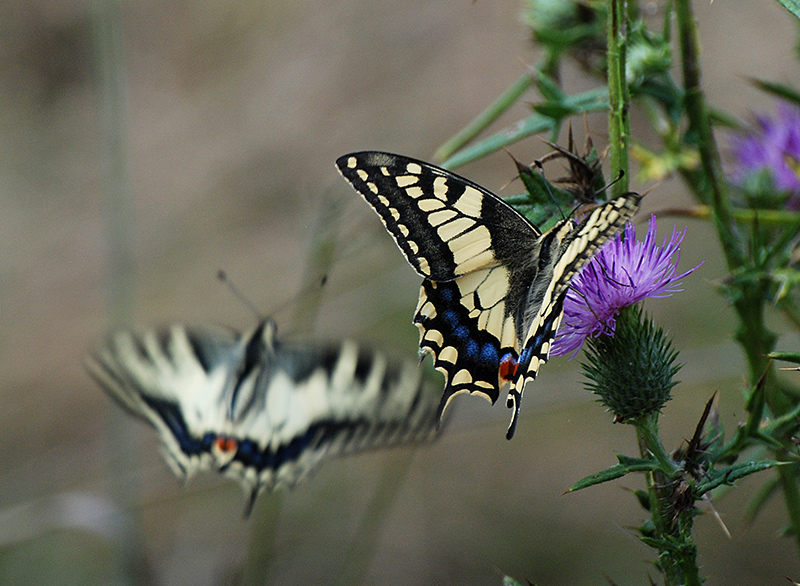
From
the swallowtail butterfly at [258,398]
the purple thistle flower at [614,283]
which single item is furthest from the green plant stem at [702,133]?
the swallowtail butterfly at [258,398]

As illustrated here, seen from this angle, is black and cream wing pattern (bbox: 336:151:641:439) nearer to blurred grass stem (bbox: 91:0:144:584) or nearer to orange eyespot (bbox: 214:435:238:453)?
orange eyespot (bbox: 214:435:238:453)

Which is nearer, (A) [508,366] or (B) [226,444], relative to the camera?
(A) [508,366]

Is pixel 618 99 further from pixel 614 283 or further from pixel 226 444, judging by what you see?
pixel 226 444

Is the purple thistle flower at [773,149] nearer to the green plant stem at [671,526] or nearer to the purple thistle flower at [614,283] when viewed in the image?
the purple thistle flower at [614,283]

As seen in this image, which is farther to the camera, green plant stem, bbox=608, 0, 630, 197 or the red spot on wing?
the red spot on wing

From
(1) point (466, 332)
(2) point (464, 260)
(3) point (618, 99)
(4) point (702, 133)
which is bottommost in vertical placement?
(1) point (466, 332)

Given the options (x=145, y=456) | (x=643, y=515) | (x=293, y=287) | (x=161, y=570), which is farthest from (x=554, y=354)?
(x=145, y=456)

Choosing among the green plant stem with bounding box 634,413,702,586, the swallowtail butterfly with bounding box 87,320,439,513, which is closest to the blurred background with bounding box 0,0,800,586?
the swallowtail butterfly with bounding box 87,320,439,513

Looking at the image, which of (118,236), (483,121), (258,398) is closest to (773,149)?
(483,121)
